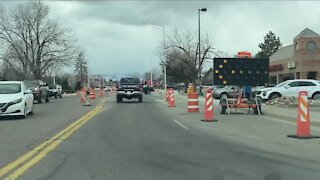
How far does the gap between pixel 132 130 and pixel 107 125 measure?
2.06 metres

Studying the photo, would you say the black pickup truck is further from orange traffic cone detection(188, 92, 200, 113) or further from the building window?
the building window

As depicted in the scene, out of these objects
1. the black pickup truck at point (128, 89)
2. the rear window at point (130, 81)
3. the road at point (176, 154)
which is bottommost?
the road at point (176, 154)

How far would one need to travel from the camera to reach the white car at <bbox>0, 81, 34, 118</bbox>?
795 inches

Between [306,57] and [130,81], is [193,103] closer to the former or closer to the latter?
[130,81]

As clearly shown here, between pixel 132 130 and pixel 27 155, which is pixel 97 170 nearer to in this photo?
pixel 27 155

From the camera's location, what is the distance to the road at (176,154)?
27.8ft

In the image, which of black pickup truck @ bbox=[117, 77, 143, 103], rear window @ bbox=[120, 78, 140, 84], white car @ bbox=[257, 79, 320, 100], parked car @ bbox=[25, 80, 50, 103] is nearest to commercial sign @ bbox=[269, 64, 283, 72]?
rear window @ bbox=[120, 78, 140, 84]

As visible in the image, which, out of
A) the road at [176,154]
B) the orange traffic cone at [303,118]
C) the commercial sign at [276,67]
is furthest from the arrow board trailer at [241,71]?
the commercial sign at [276,67]

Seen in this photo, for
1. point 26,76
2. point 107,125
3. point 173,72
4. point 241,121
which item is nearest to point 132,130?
point 107,125

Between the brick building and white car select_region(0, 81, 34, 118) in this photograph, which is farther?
the brick building

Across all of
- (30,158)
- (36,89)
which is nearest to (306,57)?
(36,89)

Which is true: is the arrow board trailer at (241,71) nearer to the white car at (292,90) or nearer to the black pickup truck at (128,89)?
the white car at (292,90)

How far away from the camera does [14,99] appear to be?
20.5 meters

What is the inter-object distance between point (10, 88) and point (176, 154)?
13.2 metres
